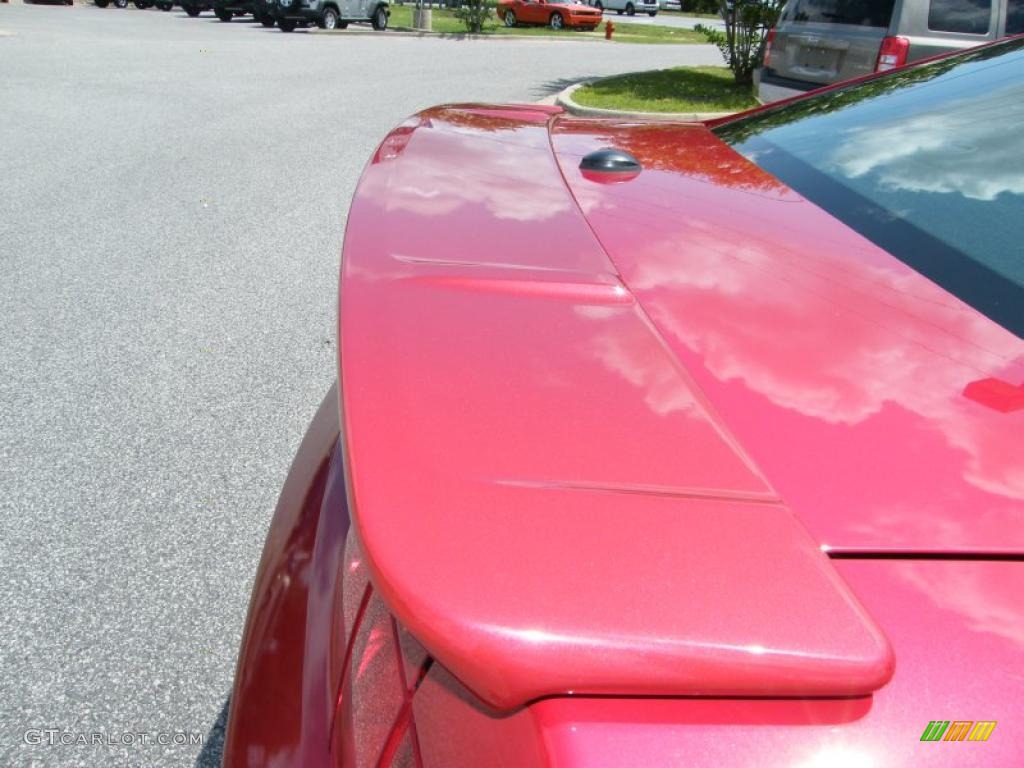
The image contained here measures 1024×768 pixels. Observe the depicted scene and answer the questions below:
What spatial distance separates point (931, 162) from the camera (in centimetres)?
181

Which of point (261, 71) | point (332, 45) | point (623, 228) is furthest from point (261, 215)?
point (332, 45)

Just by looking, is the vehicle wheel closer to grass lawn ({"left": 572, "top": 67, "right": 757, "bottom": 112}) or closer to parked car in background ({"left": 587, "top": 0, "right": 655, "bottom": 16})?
grass lawn ({"left": 572, "top": 67, "right": 757, "bottom": 112})

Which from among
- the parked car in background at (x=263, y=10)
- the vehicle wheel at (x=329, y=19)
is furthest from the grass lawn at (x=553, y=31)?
the parked car in background at (x=263, y=10)

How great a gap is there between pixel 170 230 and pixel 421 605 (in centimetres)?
525

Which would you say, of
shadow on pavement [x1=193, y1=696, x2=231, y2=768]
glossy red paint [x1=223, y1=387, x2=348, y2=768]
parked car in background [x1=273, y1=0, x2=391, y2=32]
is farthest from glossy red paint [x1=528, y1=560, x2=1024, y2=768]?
parked car in background [x1=273, y1=0, x2=391, y2=32]

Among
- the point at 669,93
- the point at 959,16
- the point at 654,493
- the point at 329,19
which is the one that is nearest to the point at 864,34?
the point at 959,16

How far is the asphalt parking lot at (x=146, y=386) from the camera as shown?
2.12 meters

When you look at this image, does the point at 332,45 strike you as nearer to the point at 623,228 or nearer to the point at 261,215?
the point at 261,215

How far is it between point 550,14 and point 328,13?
1050cm

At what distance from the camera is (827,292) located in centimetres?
133

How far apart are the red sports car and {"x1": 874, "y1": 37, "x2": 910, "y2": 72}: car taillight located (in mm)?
6588

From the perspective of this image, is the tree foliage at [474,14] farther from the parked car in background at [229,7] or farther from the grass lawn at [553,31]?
the parked car in background at [229,7]

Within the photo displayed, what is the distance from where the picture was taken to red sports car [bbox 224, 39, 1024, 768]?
737mm

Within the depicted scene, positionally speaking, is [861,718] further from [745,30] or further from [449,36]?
[449,36]
